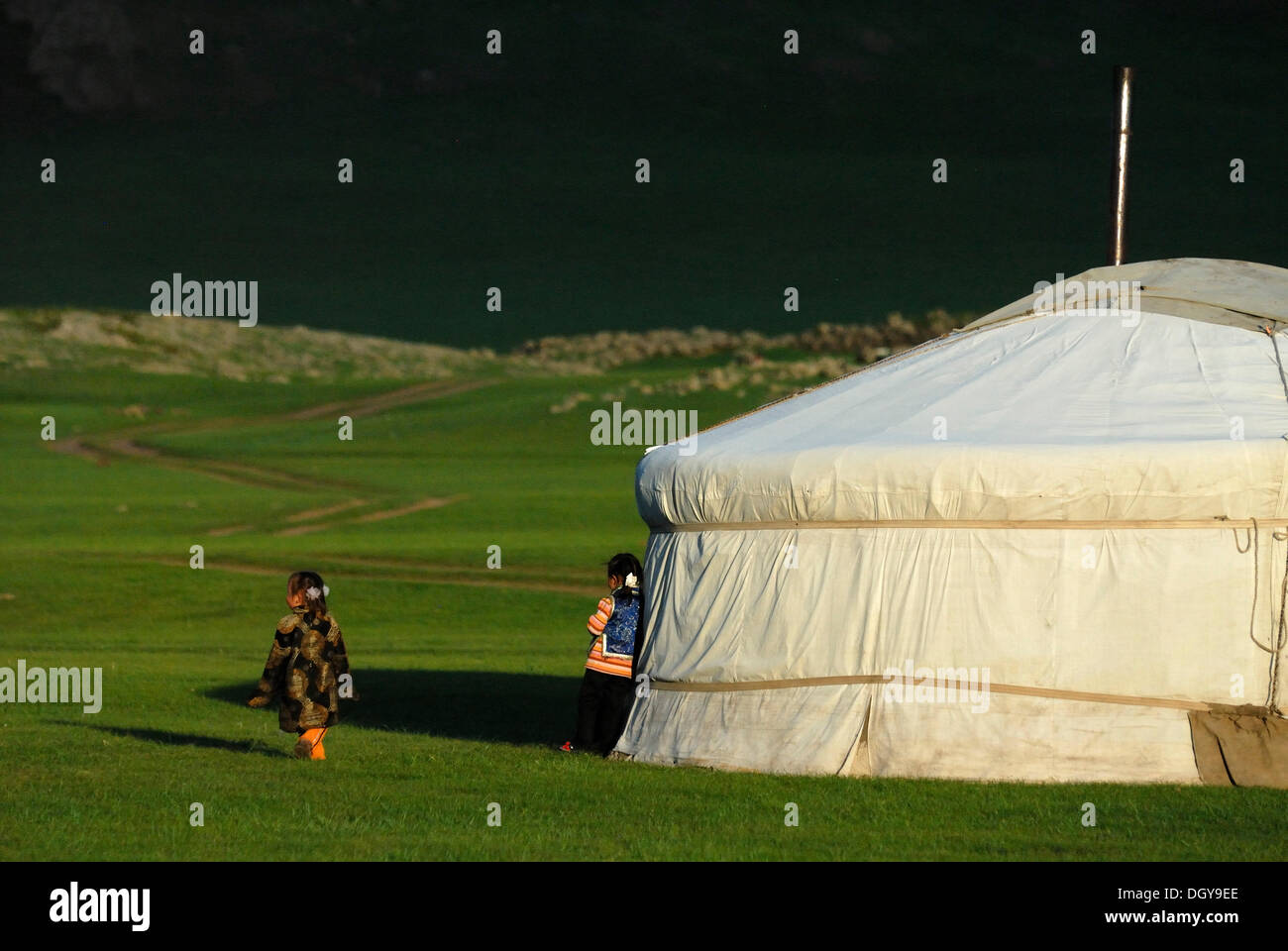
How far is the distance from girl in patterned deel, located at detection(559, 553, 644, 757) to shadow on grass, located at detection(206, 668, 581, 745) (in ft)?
2.64

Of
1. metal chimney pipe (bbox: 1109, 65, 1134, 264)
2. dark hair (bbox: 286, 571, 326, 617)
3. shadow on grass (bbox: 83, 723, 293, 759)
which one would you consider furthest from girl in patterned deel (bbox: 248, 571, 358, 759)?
metal chimney pipe (bbox: 1109, 65, 1134, 264)

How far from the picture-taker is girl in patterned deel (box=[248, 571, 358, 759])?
26.9 ft

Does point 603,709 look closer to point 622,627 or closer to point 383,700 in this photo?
point 622,627

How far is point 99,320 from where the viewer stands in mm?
66875

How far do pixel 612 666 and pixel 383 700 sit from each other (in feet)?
13.8

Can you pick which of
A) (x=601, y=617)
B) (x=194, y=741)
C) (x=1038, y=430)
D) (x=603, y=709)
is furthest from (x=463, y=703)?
(x=1038, y=430)

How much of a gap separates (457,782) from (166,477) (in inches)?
1491

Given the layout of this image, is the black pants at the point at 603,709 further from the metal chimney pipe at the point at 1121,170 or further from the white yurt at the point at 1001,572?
the metal chimney pipe at the point at 1121,170

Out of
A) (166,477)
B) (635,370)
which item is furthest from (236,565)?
(635,370)

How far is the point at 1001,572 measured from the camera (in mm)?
7582

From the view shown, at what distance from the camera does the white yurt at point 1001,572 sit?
7.42m

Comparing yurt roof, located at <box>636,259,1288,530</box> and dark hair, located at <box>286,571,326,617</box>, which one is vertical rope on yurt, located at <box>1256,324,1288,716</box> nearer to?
yurt roof, located at <box>636,259,1288,530</box>

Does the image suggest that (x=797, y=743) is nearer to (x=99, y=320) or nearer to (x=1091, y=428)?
(x=1091, y=428)

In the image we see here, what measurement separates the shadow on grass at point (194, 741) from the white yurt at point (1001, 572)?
6.69 feet
